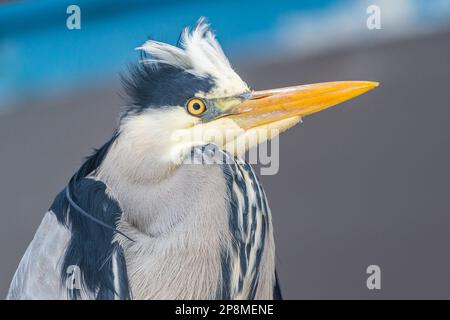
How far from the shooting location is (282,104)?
1703mm

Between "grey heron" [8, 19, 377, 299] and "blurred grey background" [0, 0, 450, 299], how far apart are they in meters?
0.19

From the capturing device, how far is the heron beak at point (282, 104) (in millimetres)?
1688

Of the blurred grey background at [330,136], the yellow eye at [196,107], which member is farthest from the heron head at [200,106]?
the blurred grey background at [330,136]

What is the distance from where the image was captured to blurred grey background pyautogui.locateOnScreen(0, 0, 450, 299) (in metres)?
1.87

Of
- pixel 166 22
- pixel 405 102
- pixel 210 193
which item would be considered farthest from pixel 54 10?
pixel 405 102

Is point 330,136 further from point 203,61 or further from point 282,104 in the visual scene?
point 203,61

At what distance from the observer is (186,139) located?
1.65 m

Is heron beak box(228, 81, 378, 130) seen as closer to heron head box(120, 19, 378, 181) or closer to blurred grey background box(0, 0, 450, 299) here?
heron head box(120, 19, 378, 181)

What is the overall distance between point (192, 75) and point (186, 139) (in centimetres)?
16

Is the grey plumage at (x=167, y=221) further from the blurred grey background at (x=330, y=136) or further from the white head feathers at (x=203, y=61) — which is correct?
the blurred grey background at (x=330, y=136)

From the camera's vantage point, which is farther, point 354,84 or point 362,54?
point 362,54

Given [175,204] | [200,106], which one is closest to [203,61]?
[200,106]

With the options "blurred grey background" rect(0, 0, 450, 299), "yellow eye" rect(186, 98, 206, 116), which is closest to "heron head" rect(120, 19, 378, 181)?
"yellow eye" rect(186, 98, 206, 116)
